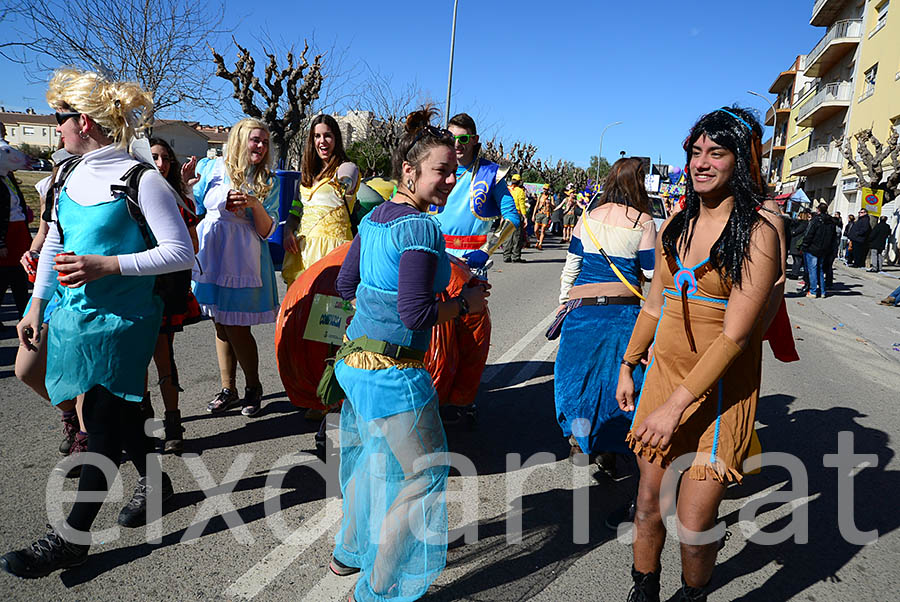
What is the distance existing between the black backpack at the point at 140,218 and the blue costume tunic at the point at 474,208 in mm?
1939

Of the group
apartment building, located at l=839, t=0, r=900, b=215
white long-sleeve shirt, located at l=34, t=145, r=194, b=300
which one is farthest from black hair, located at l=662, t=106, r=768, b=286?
apartment building, located at l=839, t=0, r=900, b=215

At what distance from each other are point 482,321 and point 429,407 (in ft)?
6.14

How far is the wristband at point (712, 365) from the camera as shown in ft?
6.87

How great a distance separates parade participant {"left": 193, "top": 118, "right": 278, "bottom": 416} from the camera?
4.23 meters

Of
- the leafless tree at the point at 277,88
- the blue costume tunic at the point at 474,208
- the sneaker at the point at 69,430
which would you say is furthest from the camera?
the leafless tree at the point at 277,88

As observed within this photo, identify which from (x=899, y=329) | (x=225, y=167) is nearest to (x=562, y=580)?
(x=225, y=167)

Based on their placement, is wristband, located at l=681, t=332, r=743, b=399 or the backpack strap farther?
the backpack strap

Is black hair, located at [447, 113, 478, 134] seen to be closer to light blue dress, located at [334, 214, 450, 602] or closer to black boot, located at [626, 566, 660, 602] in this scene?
light blue dress, located at [334, 214, 450, 602]

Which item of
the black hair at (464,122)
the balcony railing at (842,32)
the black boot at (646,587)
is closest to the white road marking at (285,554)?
the black boot at (646,587)

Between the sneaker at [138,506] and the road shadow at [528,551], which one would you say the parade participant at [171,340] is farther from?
the road shadow at [528,551]

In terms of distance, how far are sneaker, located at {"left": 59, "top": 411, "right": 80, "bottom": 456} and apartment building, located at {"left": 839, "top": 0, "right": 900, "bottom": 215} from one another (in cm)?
3087

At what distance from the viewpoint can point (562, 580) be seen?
2.83 m

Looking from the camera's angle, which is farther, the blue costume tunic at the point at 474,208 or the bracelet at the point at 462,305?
the blue costume tunic at the point at 474,208

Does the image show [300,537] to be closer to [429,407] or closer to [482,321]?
[429,407]
